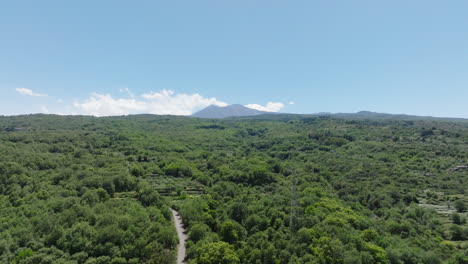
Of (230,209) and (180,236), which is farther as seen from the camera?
(230,209)

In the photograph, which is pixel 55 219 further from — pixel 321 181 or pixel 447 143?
pixel 447 143

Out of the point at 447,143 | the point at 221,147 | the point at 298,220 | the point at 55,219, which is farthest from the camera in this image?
the point at 221,147

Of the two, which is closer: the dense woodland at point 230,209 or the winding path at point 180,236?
the dense woodland at point 230,209

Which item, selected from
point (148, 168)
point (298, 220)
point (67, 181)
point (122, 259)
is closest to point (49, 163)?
point (67, 181)

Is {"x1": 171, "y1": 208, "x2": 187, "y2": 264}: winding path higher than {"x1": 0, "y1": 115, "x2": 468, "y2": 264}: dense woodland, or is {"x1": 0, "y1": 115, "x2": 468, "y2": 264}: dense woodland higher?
{"x1": 0, "y1": 115, "x2": 468, "y2": 264}: dense woodland

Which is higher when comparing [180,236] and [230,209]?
[230,209]

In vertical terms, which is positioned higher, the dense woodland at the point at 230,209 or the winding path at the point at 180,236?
the dense woodland at the point at 230,209

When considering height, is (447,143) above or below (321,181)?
above

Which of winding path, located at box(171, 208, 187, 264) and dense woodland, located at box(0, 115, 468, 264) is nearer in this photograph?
dense woodland, located at box(0, 115, 468, 264)
